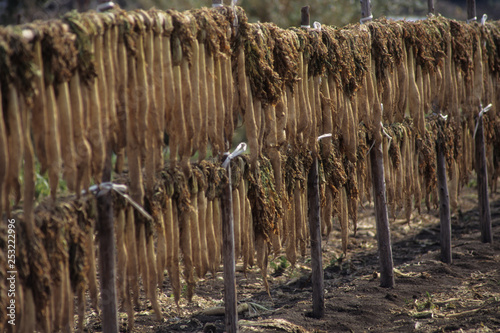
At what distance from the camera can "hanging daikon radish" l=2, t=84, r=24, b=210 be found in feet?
7.89

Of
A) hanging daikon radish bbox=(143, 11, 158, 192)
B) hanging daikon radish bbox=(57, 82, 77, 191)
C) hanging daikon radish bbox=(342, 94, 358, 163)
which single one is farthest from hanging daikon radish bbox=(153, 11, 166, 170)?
hanging daikon radish bbox=(342, 94, 358, 163)

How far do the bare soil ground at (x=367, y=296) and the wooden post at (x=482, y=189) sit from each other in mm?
149

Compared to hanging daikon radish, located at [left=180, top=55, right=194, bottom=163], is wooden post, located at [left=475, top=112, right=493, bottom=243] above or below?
below

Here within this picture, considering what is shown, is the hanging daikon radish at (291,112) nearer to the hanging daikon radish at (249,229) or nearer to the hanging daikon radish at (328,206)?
the hanging daikon radish at (249,229)

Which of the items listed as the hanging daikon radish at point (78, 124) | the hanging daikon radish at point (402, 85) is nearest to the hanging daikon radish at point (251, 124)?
the hanging daikon radish at point (78, 124)

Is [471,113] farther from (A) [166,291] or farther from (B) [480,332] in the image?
(A) [166,291]

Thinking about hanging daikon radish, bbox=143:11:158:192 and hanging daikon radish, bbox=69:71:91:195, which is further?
hanging daikon radish, bbox=143:11:158:192

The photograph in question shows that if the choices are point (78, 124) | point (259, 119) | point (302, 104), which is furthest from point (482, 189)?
point (78, 124)

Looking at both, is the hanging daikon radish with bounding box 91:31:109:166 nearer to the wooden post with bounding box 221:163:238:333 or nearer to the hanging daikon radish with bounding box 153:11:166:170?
the hanging daikon radish with bounding box 153:11:166:170

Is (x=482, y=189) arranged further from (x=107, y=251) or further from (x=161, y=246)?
(x=107, y=251)

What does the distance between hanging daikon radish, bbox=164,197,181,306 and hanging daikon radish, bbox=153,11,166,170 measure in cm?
42

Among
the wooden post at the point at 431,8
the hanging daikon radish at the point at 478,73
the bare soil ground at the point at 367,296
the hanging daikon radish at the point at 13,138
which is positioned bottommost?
the bare soil ground at the point at 367,296

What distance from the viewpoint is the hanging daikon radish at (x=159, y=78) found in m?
2.94

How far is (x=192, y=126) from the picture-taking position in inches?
123
